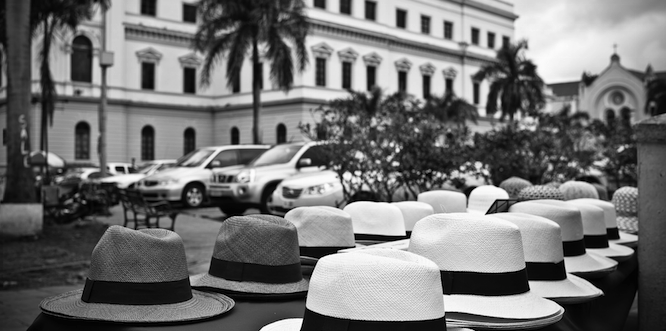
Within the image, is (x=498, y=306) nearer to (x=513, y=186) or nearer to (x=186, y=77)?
(x=513, y=186)

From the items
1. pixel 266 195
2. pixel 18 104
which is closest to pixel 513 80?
pixel 266 195

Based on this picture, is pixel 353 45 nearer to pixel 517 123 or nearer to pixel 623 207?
pixel 517 123

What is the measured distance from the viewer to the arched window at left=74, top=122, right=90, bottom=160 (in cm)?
4238

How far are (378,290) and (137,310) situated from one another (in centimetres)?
108

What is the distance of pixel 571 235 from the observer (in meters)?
3.95

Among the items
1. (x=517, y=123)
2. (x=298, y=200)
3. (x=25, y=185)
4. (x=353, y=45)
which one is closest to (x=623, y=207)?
(x=517, y=123)

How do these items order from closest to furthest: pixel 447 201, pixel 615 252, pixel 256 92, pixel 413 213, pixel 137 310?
pixel 137 310 < pixel 413 213 < pixel 615 252 < pixel 447 201 < pixel 256 92

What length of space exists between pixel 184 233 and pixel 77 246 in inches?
91.6

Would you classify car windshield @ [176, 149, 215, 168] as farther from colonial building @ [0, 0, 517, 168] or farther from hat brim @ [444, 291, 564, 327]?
colonial building @ [0, 0, 517, 168]

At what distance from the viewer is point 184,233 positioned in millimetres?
12656

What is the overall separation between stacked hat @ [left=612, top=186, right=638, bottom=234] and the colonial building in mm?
35994

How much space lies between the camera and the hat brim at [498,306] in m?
2.57

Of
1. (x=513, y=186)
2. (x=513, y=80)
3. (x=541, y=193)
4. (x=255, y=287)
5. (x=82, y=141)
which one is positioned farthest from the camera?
(x=513, y=80)

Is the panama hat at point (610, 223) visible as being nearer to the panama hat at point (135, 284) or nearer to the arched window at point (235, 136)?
the panama hat at point (135, 284)
